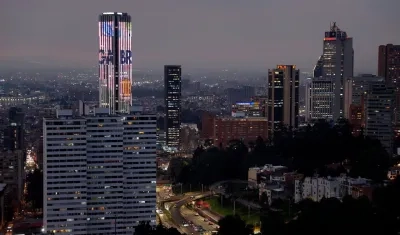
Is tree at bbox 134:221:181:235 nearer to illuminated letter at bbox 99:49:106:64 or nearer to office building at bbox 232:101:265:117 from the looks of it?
illuminated letter at bbox 99:49:106:64

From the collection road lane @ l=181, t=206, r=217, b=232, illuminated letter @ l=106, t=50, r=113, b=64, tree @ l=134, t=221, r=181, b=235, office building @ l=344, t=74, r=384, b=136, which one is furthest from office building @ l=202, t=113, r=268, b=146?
tree @ l=134, t=221, r=181, b=235

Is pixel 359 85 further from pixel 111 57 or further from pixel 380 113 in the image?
pixel 111 57

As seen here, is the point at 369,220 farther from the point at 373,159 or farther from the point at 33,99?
the point at 33,99

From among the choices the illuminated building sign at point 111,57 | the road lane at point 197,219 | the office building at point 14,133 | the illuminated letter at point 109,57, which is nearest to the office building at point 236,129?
the illuminated building sign at point 111,57

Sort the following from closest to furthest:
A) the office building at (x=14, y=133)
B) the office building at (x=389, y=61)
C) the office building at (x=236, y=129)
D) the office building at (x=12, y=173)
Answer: the office building at (x=12, y=173) → the office building at (x=14, y=133) → the office building at (x=236, y=129) → the office building at (x=389, y=61)

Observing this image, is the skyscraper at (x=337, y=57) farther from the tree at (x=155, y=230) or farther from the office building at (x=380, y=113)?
the tree at (x=155, y=230)

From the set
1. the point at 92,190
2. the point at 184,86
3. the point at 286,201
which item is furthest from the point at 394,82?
the point at 92,190
